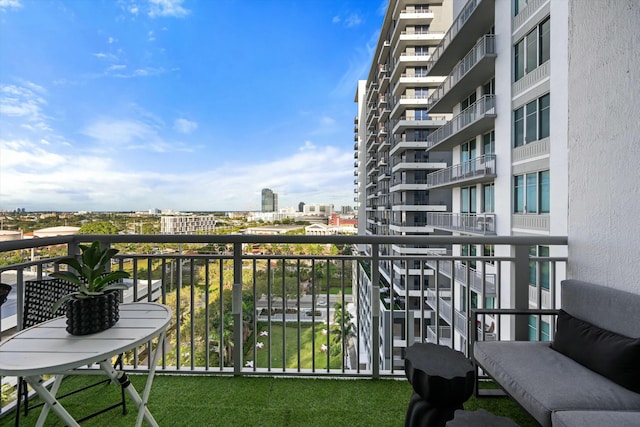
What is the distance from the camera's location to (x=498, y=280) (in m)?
2.07

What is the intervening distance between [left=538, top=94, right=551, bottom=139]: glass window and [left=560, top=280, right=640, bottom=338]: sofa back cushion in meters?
6.73

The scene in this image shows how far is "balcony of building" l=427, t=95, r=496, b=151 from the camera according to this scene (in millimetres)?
8531

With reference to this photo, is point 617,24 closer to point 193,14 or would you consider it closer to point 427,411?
point 427,411

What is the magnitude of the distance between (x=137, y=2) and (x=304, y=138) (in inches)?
577

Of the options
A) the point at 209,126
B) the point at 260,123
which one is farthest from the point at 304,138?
the point at 209,126

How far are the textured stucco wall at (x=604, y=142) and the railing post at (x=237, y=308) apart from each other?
241cm

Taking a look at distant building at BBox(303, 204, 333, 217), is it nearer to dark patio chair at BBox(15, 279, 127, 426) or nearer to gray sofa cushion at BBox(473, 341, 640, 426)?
dark patio chair at BBox(15, 279, 127, 426)

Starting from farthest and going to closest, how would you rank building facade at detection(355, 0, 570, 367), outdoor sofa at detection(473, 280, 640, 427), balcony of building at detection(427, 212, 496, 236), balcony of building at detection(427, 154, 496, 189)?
balcony of building at detection(427, 212, 496, 236) → balcony of building at detection(427, 154, 496, 189) → building facade at detection(355, 0, 570, 367) → outdoor sofa at detection(473, 280, 640, 427)

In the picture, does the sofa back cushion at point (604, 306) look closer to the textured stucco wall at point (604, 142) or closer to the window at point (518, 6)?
the textured stucco wall at point (604, 142)

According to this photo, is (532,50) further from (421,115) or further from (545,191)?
(421,115)

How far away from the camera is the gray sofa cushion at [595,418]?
102 cm

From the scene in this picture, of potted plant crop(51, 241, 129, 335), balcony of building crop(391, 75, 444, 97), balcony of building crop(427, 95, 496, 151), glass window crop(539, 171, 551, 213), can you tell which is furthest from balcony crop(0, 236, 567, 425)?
balcony of building crop(391, 75, 444, 97)

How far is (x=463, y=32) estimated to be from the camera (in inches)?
376

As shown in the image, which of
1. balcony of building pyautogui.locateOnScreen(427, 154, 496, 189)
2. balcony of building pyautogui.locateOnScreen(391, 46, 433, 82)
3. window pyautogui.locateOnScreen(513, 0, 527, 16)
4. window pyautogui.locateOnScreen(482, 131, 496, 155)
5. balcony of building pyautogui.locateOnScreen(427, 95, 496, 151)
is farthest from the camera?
balcony of building pyautogui.locateOnScreen(391, 46, 433, 82)
